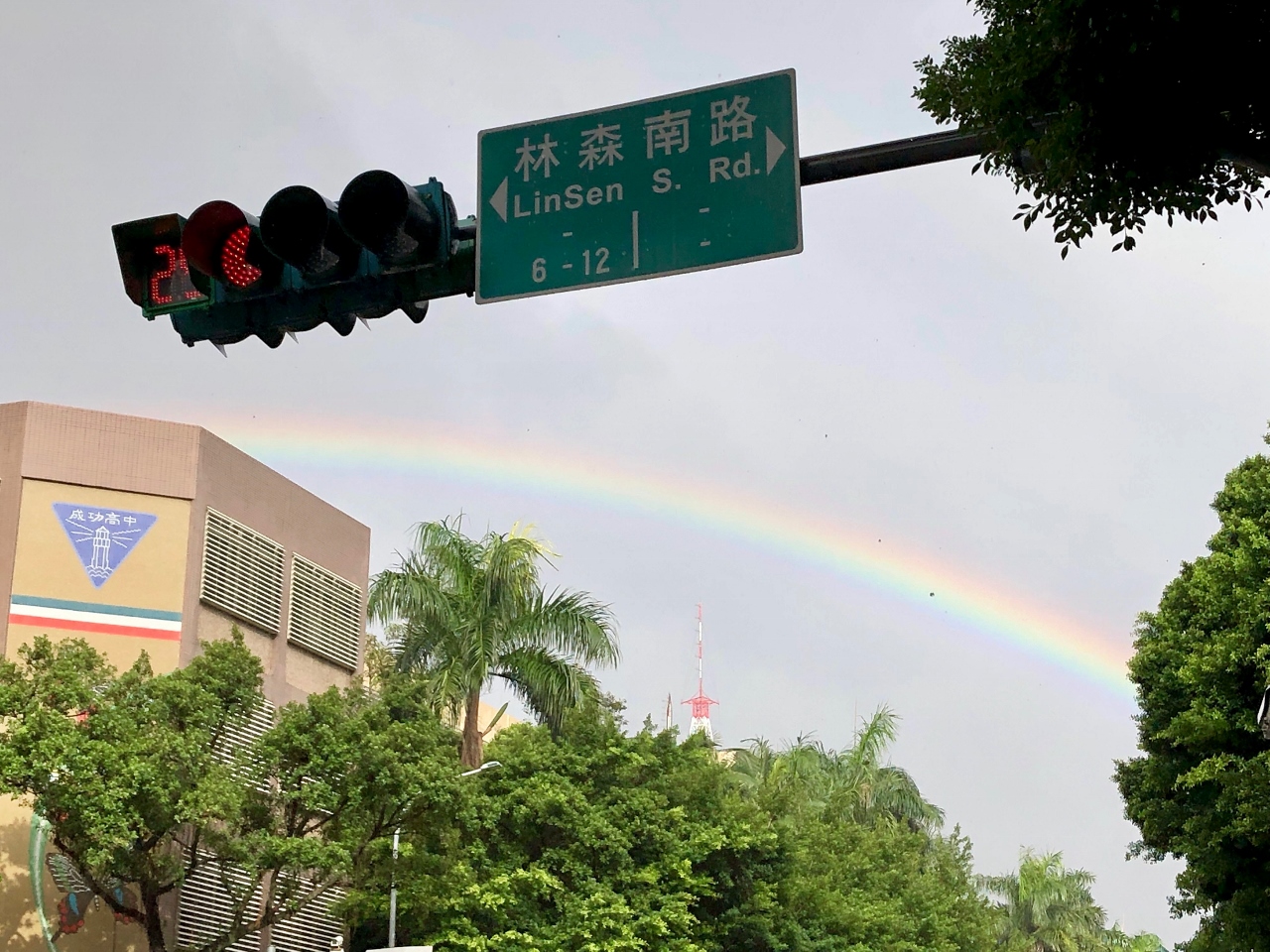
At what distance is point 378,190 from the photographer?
23.6ft

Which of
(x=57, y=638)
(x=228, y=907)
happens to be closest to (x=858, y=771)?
(x=228, y=907)

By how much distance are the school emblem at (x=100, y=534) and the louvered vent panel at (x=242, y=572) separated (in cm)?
152

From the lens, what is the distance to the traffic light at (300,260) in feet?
23.9

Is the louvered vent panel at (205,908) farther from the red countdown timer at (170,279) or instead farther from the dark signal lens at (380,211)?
the dark signal lens at (380,211)

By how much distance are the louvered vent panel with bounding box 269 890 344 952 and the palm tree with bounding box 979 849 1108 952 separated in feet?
118

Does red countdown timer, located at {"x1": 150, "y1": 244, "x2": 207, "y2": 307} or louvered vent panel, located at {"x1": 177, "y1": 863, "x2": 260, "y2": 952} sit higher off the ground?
red countdown timer, located at {"x1": 150, "y1": 244, "x2": 207, "y2": 307}

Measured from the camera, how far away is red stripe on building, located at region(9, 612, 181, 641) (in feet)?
90.7

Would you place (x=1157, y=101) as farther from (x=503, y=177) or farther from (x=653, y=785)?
(x=653, y=785)

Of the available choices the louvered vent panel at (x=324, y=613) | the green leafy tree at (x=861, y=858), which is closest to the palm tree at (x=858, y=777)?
the green leafy tree at (x=861, y=858)

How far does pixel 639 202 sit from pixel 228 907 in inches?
999

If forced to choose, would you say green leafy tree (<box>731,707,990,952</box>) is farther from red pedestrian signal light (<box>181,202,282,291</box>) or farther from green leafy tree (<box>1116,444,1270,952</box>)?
red pedestrian signal light (<box>181,202,282,291</box>)

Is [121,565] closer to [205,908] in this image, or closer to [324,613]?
[205,908]

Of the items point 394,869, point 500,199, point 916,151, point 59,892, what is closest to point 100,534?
point 59,892

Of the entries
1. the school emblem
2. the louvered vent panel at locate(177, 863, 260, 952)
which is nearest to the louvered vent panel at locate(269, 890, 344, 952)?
the louvered vent panel at locate(177, 863, 260, 952)
